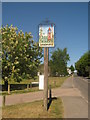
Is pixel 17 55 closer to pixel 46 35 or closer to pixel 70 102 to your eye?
pixel 70 102

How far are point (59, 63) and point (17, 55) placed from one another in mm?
54609

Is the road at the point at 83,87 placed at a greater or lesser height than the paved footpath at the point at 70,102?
lesser

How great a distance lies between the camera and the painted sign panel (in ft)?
30.9

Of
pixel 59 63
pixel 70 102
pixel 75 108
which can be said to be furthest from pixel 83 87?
pixel 59 63

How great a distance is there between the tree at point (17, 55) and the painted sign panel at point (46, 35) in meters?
11.1

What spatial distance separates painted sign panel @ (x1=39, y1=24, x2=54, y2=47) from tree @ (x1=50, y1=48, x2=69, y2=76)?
206 feet

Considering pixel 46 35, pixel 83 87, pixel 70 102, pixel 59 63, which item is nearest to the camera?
pixel 46 35

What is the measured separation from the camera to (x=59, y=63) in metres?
75.2

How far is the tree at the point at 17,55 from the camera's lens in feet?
66.9

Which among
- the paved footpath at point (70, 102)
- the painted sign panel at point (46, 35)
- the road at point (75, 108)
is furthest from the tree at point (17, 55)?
the painted sign panel at point (46, 35)

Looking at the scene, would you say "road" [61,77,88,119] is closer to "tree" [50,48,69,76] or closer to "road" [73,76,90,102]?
"road" [73,76,90,102]

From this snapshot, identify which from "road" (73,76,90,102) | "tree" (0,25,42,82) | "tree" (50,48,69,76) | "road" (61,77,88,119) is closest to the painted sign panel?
"road" (61,77,88,119)

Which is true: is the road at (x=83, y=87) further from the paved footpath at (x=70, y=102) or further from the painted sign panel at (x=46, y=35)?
the painted sign panel at (x=46, y=35)

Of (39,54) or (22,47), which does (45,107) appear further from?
(39,54)
